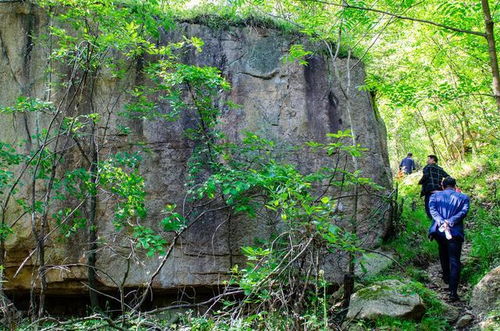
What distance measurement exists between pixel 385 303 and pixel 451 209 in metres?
1.71

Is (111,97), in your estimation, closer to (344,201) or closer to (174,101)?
(174,101)

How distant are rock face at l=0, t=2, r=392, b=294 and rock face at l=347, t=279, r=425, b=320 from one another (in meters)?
1.11

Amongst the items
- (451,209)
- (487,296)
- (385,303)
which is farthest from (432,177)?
(385,303)

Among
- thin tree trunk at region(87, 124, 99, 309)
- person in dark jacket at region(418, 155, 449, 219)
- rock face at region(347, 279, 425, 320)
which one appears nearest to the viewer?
rock face at region(347, 279, 425, 320)

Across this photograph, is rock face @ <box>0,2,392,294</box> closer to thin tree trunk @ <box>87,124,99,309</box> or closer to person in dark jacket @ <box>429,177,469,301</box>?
thin tree trunk @ <box>87,124,99,309</box>

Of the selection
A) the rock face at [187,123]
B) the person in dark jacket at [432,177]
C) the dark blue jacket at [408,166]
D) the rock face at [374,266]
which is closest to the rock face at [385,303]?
the rock face at [374,266]

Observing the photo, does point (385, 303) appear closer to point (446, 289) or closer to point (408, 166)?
point (446, 289)

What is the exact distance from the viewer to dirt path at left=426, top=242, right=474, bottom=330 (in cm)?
544

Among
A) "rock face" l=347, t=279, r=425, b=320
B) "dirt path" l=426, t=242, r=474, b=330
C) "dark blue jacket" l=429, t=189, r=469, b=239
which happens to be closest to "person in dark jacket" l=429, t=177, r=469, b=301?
"dark blue jacket" l=429, t=189, r=469, b=239

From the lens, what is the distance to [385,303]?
5305mm

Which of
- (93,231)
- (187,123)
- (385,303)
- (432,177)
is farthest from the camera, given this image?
(432,177)

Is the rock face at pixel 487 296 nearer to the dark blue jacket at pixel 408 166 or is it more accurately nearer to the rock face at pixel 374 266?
the rock face at pixel 374 266

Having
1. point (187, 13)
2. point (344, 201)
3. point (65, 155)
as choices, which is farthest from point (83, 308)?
point (187, 13)

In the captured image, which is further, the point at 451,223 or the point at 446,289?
the point at 446,289
